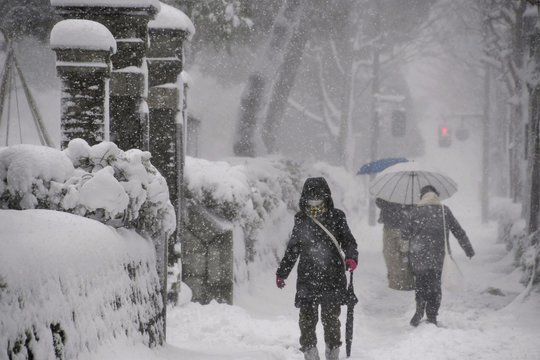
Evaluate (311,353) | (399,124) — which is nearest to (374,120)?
(399,124)

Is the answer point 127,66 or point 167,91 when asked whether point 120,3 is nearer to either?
point 127,66

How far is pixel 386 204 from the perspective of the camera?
39.2 feet

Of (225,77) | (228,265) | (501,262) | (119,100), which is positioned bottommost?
(501,262)

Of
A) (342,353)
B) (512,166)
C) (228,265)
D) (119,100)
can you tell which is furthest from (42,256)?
(512,166)

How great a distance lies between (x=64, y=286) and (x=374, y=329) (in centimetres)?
610

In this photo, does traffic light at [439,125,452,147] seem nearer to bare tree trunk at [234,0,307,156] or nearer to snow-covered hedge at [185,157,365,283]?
snow-covered hedge at [185,157,365,283]

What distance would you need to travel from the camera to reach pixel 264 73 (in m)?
16.8

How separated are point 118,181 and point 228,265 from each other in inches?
169

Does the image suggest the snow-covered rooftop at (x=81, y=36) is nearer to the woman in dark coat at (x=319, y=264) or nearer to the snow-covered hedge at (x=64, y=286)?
the snow-covered hedge at (x=64, y=286)

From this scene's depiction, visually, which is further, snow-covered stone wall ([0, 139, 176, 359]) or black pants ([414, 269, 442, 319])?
black pants ([414, 269, 442, 319])

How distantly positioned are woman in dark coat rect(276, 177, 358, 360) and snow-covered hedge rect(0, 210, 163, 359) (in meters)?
1.95

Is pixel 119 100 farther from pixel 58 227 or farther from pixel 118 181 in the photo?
pixel 58 227

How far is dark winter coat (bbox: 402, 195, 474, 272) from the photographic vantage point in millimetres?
8430

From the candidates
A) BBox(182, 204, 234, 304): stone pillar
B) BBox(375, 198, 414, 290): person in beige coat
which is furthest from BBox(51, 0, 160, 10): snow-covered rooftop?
BBox(375, 198, 414, 290): person in beige coat
